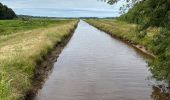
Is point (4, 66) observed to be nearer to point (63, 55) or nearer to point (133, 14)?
point (133, 14)

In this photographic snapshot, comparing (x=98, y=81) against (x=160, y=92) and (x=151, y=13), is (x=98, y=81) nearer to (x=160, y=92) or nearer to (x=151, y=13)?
(x=160, y=92)

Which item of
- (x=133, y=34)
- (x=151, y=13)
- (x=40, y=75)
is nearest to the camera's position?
(x=151, y=13)

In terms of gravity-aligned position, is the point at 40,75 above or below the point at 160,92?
below

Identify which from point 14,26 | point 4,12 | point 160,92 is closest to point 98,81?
point 160,92

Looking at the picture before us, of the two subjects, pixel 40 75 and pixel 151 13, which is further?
pixel 40 75

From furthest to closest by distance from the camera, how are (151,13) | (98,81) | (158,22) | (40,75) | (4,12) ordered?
(4,12), (40,75), (98,81), (158,22), (151,13)

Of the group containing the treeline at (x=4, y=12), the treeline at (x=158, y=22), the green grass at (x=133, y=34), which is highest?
the treeline at (x=158, y=22)

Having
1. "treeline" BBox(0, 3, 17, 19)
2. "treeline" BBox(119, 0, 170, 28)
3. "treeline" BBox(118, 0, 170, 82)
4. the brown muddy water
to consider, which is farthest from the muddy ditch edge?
"treeline" BBox(0, 3, 17, 19)

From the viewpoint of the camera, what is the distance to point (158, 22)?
18.1 metres

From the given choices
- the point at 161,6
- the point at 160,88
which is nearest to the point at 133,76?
the point at 160,88

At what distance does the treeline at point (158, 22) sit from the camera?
17623 mm

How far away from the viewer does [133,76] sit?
2398cm

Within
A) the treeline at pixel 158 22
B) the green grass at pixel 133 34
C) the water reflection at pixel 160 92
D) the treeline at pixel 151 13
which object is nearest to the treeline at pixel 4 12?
the green grass at pixel 133 34

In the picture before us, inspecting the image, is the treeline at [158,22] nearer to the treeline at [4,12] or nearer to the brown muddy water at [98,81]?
the brown muddy water at [98,81]
